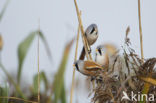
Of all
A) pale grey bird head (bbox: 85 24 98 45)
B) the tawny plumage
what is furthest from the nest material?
pale grey bird head (bbox: 85 24 98 45)

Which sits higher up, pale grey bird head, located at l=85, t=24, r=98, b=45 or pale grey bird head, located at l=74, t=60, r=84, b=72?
pale grey bird head, located at l=85, t=24, r=98, b=45

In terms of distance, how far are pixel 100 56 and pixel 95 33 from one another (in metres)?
0.32

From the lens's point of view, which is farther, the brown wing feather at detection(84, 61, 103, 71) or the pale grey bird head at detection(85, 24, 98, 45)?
the pale grey bird head at detection(85, 24, 98, 45)

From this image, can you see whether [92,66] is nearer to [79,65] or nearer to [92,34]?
[79,65]

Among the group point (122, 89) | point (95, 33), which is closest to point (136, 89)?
point (122, 89)

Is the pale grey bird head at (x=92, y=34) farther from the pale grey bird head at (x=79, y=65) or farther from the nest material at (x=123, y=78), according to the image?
the nest material at (x=123, y=78)

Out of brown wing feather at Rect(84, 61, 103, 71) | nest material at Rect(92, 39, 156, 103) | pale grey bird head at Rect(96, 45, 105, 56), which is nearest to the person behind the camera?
nest material at Rect(92, 39, 156, 103)

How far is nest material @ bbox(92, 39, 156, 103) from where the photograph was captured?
0.73 m

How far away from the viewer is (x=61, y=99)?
3.56 feet

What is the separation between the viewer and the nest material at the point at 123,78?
2.40ft

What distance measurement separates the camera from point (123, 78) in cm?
80

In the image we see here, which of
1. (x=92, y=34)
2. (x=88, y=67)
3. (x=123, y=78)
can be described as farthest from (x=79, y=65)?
(x=92, y=34)

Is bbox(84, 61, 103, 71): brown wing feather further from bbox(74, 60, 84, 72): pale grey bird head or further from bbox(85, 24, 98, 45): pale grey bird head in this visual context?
bbox(85, 24, 98, 45): pale grey bird head

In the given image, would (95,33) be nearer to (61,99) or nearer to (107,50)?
(107,50)
